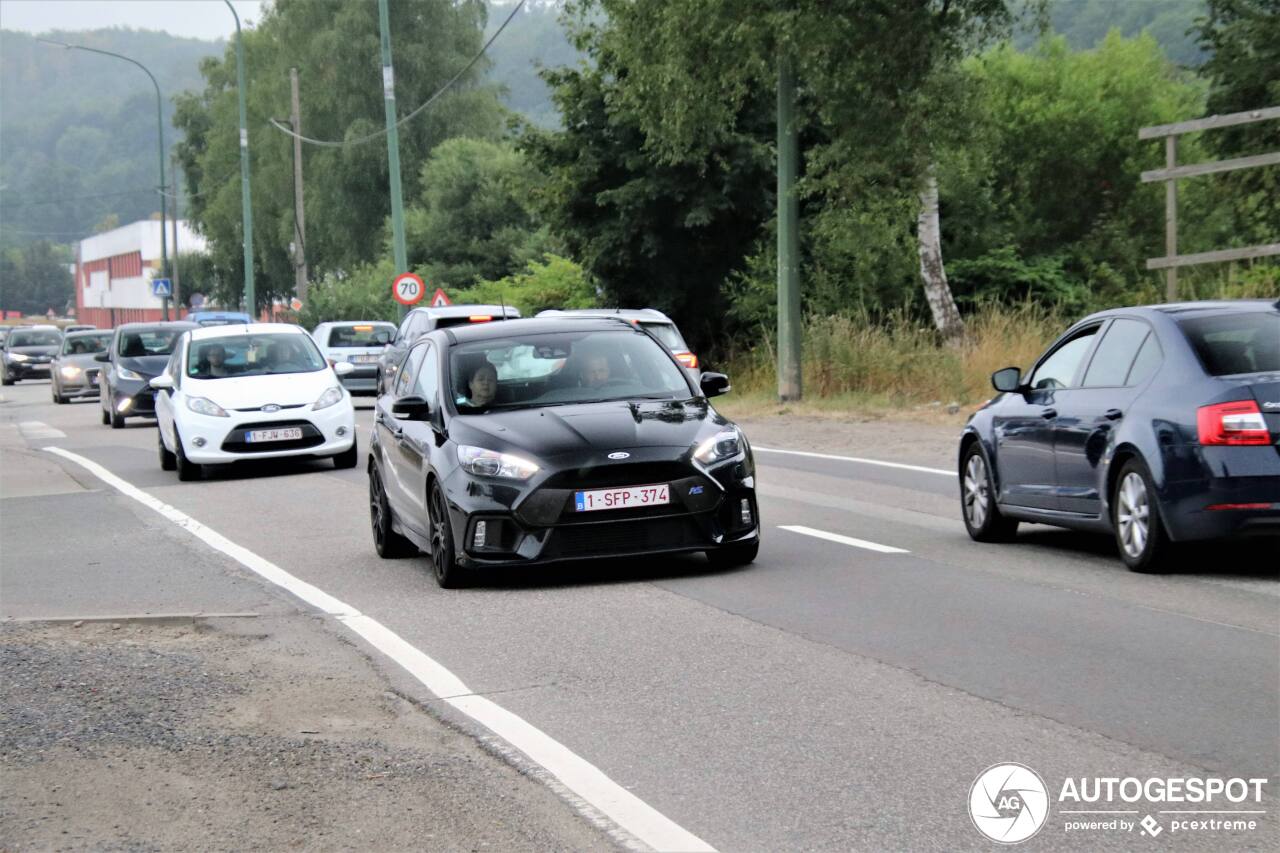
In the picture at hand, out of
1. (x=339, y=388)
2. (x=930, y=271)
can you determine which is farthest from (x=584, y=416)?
(x=930, y=271)

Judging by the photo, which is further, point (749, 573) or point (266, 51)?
point (266, 51)

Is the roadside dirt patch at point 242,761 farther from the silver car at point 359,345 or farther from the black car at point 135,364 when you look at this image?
the silver car at point 359,345

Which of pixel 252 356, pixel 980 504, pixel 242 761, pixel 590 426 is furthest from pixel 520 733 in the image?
pixel 252 356

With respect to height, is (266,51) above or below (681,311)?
above

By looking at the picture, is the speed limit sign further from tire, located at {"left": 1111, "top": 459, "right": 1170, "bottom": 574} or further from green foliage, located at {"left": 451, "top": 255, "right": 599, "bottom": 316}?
tire, located at {"left": 1111, "top": 459, "right": 1170, "bottom": 574}

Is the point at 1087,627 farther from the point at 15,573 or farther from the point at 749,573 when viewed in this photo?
the point at 15,573

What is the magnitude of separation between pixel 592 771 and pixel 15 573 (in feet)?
25.0

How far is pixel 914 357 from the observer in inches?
1124

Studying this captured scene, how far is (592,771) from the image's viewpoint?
240 inches

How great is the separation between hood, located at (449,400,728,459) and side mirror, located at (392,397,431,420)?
430 millimetres

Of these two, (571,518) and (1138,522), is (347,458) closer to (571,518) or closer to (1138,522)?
(571,518)

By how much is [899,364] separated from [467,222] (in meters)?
40.8

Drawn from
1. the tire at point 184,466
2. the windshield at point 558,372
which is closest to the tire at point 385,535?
the windshield at point 558,372

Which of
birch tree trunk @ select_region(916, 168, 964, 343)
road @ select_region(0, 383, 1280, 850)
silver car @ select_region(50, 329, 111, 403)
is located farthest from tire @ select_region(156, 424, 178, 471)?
silver car @ select_region(50, 329, 111, 403)
